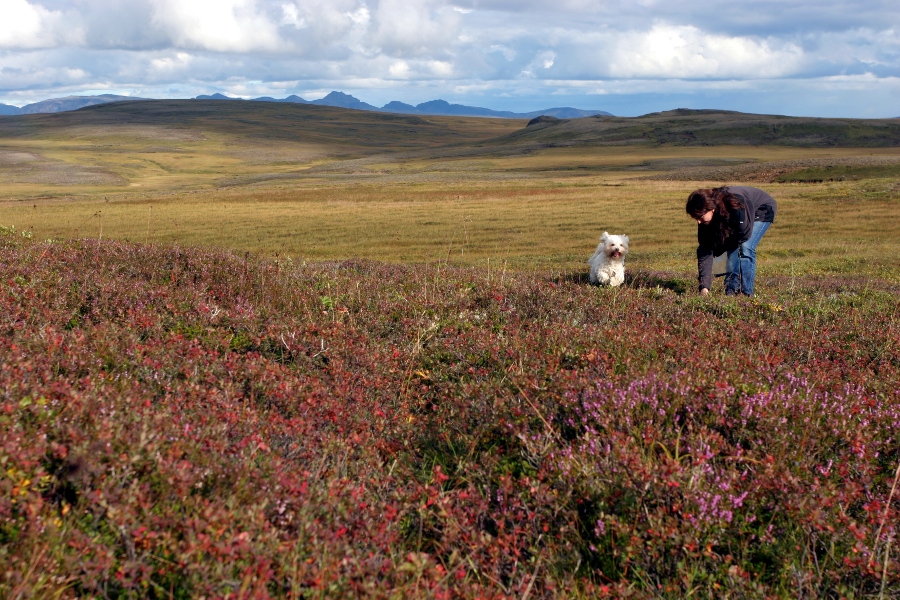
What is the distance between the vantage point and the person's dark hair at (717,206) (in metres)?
9.80

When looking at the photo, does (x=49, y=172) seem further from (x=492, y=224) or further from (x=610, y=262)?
(x=610, y=262)

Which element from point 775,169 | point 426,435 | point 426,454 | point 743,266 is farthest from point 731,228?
point 775,169

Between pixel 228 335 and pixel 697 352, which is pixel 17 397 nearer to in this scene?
pixel 228 335

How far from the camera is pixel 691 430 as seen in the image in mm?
4113

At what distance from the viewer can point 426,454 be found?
447 centimetres

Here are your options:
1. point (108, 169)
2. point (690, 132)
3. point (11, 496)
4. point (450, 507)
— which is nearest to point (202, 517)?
point (11, 496)

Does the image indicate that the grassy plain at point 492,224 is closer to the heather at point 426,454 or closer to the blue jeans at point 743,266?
the blue jeans at point 743,266

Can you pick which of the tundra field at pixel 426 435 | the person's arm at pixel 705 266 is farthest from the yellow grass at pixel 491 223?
the tundra field at pixel 426 435

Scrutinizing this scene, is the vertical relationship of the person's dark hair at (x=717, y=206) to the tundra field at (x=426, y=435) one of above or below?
above

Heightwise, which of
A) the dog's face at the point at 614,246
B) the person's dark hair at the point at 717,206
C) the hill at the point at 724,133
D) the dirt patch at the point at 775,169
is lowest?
the dog's face at the point at 614,246

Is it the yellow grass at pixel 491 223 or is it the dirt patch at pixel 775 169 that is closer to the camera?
the yellow grass at pixel 491 223

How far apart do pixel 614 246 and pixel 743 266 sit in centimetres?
194

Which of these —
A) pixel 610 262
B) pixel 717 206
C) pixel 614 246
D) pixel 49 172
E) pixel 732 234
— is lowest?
pixel 610 262

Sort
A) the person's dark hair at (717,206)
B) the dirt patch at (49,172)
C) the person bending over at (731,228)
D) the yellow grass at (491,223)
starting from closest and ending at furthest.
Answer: the person's dark hair at (717,206) < the person bending over at (731,228) < the yellow grass at (491,223) < the dirt patch at (49,172)
